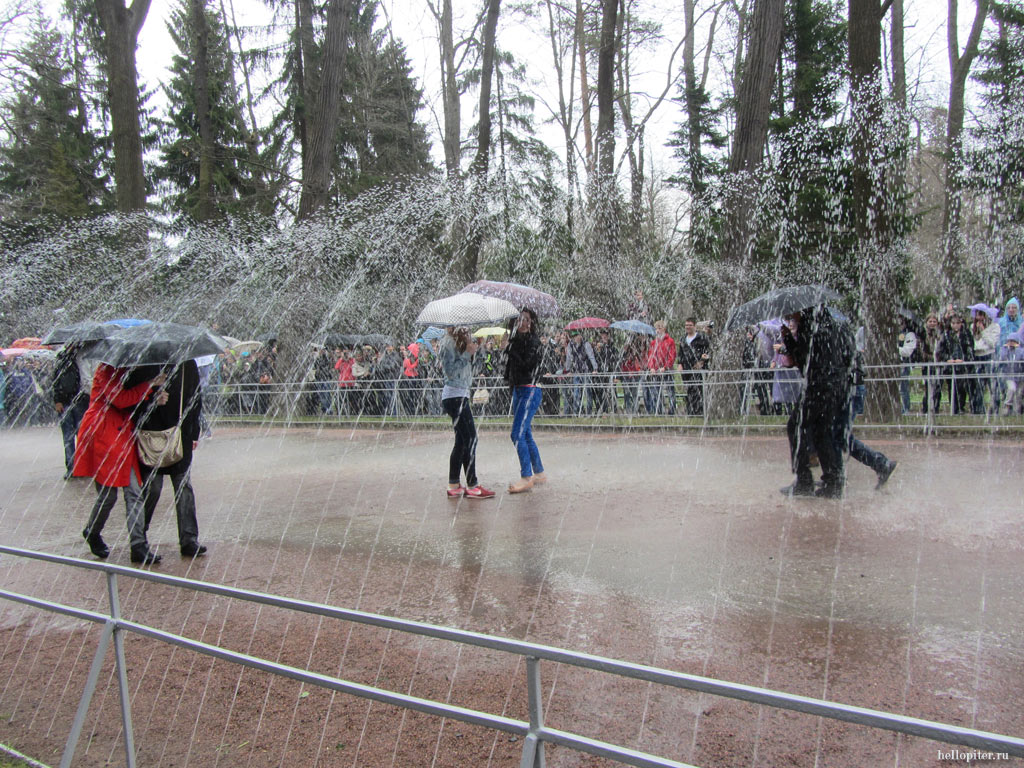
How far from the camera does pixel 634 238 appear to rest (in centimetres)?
2728

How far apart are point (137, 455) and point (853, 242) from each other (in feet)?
54.6

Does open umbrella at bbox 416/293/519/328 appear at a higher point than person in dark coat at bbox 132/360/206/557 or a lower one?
higher

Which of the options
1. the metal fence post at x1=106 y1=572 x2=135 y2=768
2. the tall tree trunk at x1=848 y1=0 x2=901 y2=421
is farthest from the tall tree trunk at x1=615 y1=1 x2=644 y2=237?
the metal fence post at x1=106 y1=572 x2=135 y2=768

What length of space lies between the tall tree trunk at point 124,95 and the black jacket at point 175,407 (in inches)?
520

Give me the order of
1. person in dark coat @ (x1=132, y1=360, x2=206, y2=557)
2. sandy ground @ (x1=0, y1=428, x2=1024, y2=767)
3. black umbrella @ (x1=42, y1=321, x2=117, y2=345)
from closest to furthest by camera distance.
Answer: sandy ground @ (x1=0, y1=428, x2=1024, y2=767)
person in dark coat @ (x1=132, y1=360, x2=206, y2=557)
black umbrella @ (x1=42, y1=321, x2=117, y2=345)

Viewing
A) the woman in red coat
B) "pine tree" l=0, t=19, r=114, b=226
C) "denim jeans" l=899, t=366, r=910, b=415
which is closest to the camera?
the woman in red coat

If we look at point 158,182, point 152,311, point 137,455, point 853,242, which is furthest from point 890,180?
point 158,182

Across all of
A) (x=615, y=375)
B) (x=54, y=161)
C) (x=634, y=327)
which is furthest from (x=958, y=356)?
(x=54, y=161)

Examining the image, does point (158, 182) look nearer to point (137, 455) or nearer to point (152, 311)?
point (152, 311)

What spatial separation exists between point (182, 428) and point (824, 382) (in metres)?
5.54

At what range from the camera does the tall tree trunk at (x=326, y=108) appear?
16.1 meters

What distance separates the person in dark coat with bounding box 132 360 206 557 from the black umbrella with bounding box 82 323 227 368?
20cm

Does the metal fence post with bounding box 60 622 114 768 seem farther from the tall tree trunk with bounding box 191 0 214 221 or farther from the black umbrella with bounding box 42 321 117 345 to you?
the tall tree trunk with bounding box 191 0 214 221

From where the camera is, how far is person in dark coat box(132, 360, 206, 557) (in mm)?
5926
